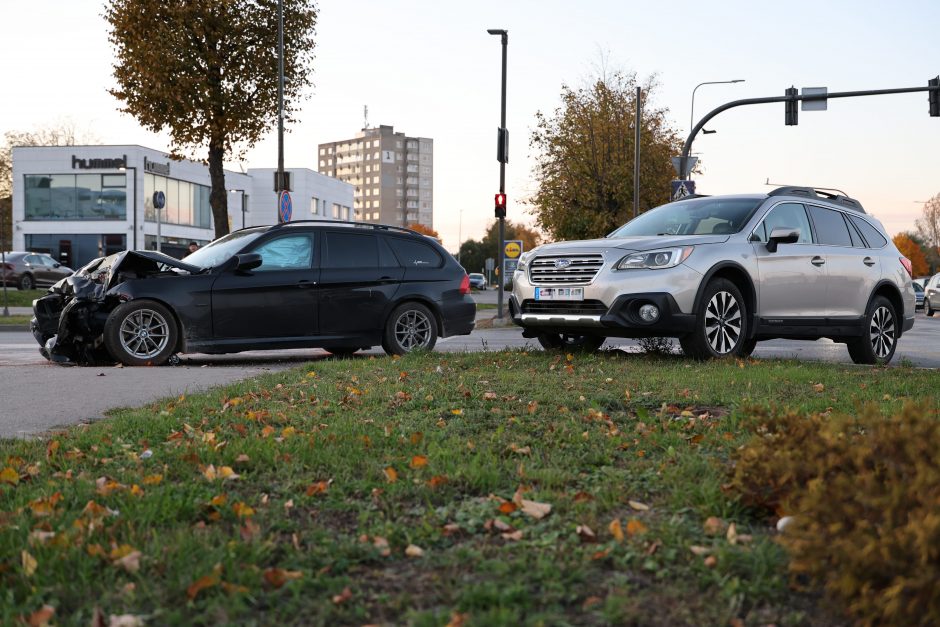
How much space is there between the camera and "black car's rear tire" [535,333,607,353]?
35.0 feet

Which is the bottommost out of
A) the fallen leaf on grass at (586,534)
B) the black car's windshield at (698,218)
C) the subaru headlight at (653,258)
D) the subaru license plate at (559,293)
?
the fallen leaf on grass at (586,534)

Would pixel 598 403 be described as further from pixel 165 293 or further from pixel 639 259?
pixel 165 293

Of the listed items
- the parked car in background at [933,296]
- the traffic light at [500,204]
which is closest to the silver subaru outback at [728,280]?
the traffic light at [500,204]

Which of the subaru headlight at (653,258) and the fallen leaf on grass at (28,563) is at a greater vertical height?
the subaru headlight at (653,258)

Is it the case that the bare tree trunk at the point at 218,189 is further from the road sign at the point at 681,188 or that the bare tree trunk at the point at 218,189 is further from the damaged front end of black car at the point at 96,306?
the damaged front end of black car at the point at 96,306

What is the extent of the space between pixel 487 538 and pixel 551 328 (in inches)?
263

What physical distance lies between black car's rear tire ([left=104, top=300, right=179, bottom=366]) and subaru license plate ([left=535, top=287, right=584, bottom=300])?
391 centimetres

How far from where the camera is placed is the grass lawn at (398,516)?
2.72m

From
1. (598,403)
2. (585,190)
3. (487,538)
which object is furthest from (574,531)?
(585,190)

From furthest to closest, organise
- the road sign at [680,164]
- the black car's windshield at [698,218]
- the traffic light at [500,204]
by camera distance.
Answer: the traffic light at [500,204] < the road sign at [680,164] < the black car's windshield at [698,218]

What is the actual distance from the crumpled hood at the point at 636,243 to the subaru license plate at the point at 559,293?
1.24 ft

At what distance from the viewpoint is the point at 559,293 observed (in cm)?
973

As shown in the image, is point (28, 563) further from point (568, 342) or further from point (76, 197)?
point (76, 197)

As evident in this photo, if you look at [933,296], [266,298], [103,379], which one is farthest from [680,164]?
[103,379]
